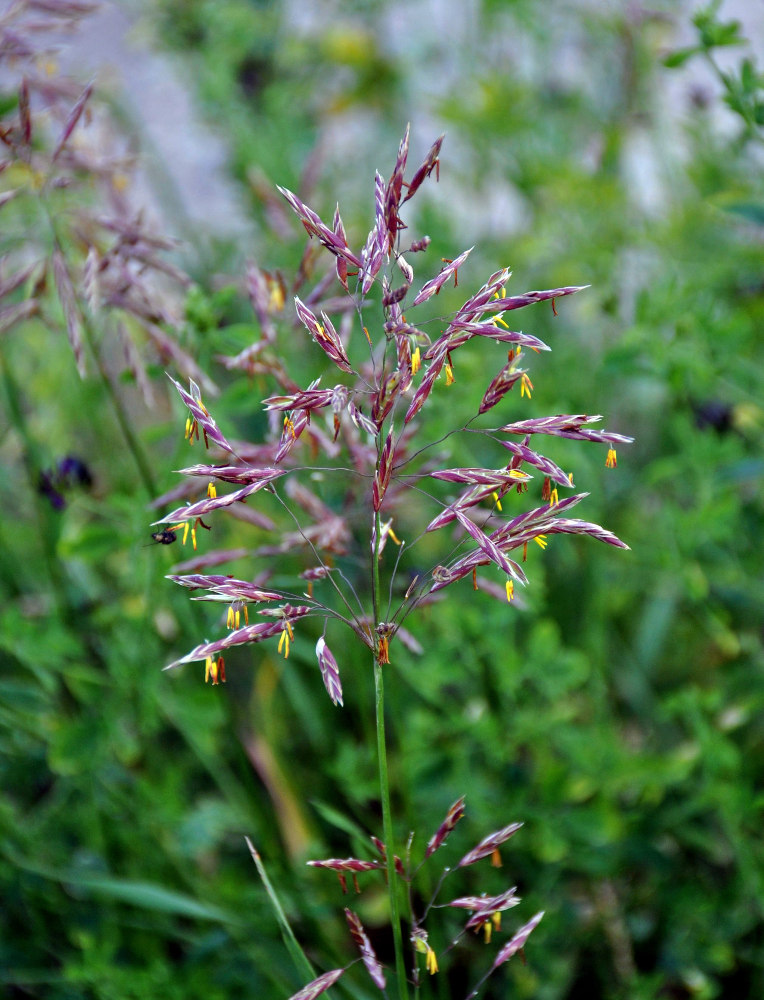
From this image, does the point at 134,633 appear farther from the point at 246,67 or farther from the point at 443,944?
the point at 246,67

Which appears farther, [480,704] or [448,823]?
[480,704]

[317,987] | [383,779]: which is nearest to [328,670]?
[383,779]

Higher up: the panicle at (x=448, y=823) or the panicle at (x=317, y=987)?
the panicle at (x=448, y=823)

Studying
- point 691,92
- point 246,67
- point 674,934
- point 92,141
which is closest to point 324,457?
point 92,141

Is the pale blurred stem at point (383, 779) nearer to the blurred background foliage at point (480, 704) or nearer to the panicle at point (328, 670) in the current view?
the panicle at point (328, 670)

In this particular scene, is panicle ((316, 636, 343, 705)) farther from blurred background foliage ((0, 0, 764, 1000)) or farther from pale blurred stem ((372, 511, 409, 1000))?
blurred background foliage ((0, 0, 764, 1000))

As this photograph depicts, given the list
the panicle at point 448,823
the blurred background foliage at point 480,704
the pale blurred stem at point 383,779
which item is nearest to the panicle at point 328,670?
the pale blurred stem at point 383,779

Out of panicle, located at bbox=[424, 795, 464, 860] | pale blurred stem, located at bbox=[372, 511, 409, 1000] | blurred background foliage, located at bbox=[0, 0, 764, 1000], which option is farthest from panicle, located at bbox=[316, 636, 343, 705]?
blurred background foliage, located at bbox=[0, 0, 764, 1000]

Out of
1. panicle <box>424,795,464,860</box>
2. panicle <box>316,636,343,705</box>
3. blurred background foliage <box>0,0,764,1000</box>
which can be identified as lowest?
blurred background foliage <box>0,0,764,1000</box>

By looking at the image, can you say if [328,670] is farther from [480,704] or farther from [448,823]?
[480,704]
